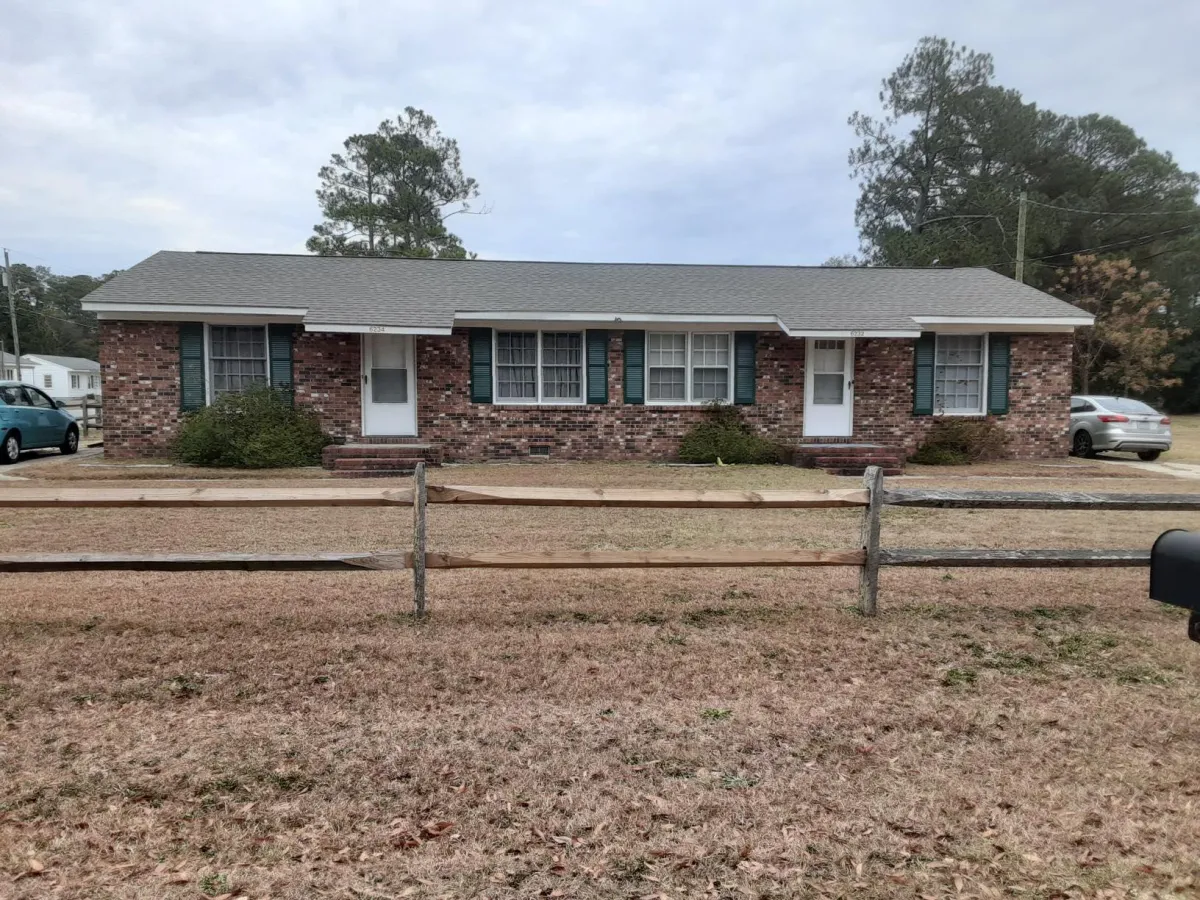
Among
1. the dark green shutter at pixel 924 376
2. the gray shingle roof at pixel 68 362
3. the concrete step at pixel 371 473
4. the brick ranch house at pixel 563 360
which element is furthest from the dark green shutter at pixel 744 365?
the gray shingle roof at pixel 68 362

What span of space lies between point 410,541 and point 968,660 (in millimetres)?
5098

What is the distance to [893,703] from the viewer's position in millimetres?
3748

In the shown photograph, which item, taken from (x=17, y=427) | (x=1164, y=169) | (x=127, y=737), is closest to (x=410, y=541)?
(x=127, y=737)

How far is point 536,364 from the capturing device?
49.7 ft

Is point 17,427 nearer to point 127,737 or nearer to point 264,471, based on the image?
point 264,471

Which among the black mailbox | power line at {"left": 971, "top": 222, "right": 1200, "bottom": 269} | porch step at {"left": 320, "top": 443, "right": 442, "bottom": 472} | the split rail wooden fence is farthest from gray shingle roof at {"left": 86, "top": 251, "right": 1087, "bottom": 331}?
power line at {"left": 971, "top": 222, "right": 1200, "bottom": 269}

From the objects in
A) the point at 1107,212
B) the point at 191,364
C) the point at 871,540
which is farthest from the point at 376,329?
the point at 1107,212

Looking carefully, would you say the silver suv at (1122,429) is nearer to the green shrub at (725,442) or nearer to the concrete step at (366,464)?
the green shrub at (725,442)

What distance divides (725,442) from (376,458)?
6430 mm

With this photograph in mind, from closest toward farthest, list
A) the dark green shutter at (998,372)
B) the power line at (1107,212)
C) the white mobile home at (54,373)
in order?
the dark green shutter at (998,372)
the power line at (1107,212)
the white mobile home at (54,373)

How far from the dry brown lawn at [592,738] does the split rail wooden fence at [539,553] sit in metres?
0.39

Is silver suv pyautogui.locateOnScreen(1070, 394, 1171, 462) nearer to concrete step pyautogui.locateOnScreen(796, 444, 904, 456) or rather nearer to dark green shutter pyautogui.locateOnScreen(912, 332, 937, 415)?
dark green shutter pyautogui.locateOnScreen(912, 332, 937, 415)

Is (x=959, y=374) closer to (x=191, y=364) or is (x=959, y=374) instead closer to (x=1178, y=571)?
(x=1178, y=571)

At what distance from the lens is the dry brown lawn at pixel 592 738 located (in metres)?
2.46
